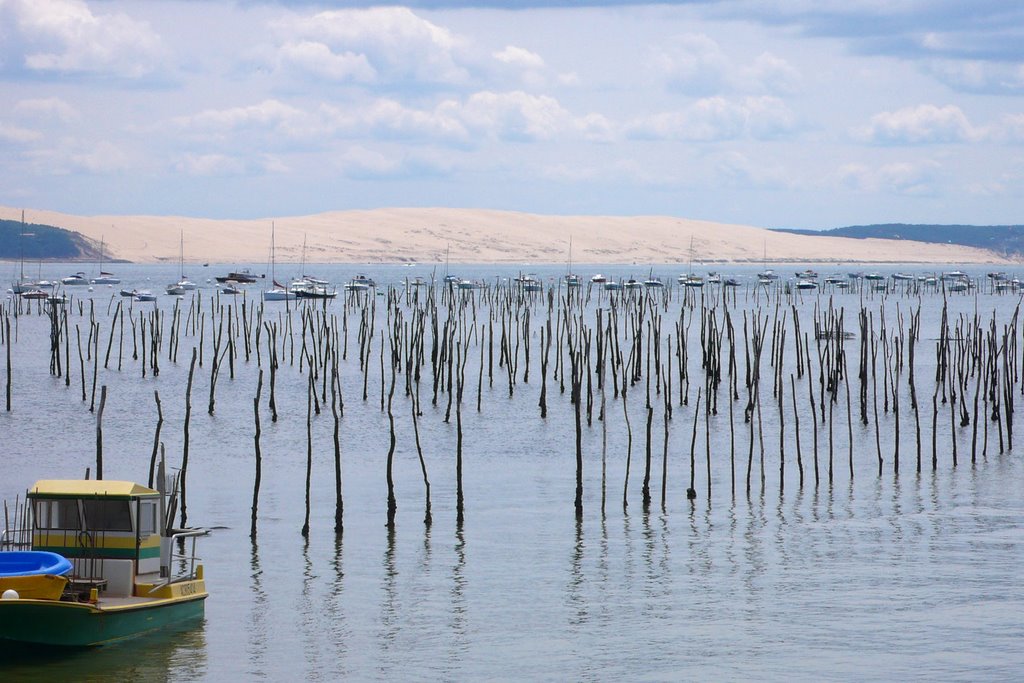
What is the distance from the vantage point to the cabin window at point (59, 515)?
15.7m

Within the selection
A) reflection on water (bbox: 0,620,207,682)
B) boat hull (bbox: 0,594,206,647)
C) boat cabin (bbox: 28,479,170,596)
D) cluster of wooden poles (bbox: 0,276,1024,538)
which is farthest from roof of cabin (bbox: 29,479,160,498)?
cluster of wooden poles (bbox: 0,276,1024,538)

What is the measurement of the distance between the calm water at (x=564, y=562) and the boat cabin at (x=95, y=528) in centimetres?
92

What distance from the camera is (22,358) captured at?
50.0 meters

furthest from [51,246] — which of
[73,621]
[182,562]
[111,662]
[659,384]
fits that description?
[73,621]

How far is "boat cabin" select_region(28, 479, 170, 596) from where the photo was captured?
616 inches

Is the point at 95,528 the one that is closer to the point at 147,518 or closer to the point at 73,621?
the point at 147,518

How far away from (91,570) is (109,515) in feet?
2.14

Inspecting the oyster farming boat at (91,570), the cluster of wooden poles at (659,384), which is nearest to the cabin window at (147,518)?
the oyster farming boat at (91,570)

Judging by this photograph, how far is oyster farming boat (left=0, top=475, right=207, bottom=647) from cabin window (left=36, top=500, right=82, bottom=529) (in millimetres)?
11

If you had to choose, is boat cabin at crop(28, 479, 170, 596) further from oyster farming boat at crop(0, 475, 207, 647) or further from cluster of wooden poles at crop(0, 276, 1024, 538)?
cluster of wooden poles at crop(0, 276, 1024, 538)

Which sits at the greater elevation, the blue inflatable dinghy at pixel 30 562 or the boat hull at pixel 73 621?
the blue inflatable dinghy at pixel 30 562

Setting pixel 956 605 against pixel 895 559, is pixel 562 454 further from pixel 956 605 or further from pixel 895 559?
pixel 956 605

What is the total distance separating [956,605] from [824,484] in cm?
839

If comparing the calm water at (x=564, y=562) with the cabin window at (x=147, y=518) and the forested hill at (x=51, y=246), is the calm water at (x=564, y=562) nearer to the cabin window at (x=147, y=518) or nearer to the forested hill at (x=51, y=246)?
the cabin window at (x=147, y=518)
